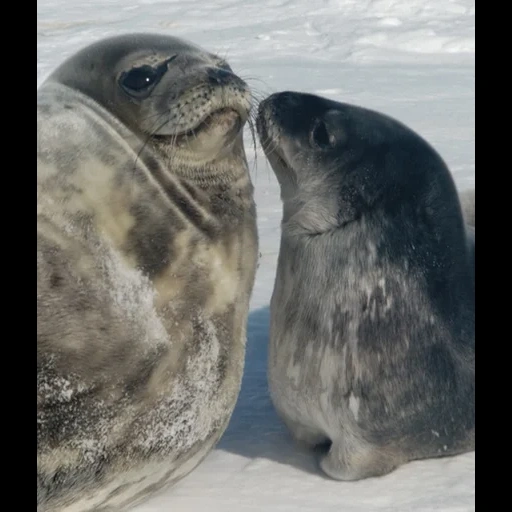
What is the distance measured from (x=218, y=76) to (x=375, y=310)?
90 cm

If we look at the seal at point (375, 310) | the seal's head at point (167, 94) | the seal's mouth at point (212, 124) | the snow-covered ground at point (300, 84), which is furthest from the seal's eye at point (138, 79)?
the snow-covered ground at point (300, 84)

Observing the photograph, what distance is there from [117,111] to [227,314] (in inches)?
26.0

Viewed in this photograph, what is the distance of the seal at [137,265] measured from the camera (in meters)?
2.81

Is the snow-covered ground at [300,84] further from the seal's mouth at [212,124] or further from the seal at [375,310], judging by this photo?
the seal's mouth at [212,124]

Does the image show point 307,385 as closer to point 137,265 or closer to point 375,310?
point 375,310

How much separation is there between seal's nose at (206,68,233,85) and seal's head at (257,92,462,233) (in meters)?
0.69

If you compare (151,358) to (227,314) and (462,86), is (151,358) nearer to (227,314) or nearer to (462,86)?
(227,314)

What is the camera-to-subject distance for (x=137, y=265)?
3.00 metres

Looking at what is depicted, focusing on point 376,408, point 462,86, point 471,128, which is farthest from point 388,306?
point 462,86

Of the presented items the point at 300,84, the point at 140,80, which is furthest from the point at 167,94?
the point at 300,84

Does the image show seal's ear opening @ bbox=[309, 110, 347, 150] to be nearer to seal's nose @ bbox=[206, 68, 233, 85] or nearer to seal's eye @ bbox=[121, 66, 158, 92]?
seal's nose @ bbox=[206, 68, 233, 85]

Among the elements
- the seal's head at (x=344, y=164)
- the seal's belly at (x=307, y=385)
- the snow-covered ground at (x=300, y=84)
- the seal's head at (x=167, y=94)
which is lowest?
the snow-covered ground at (x=300, y=84)

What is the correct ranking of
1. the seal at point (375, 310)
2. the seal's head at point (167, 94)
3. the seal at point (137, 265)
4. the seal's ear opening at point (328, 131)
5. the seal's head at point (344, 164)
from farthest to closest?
the seal's ear opening at point (328, 131) < the seal's head at point (344, 164) < the seal at point (375, 310) < the seal's head at point (167, 94) < the seal at point (137, 265)

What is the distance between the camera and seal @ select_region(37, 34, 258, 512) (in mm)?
2809
